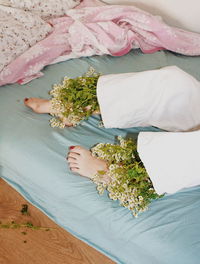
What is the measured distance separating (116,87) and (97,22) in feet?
1.98

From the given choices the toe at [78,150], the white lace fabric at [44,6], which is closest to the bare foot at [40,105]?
the toe at [78,150]

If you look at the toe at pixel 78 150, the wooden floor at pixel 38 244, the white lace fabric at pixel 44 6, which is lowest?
the wooden floor at pixel 38 244

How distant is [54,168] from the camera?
1122 mm

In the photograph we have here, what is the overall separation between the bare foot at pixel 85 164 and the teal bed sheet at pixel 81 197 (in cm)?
2

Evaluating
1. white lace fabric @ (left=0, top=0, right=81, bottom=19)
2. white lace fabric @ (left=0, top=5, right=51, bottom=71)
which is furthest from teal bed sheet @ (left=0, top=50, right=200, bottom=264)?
white lace fabric @ (left=0, top=0, right=81, bottom=19)

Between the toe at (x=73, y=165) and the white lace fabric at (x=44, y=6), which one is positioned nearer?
the toe at (x=73, y=165)

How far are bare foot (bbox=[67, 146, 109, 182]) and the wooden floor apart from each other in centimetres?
33

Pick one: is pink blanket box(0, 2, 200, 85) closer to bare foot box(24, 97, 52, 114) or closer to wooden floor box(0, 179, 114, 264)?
bare foot box(24, 97, 52, 114)

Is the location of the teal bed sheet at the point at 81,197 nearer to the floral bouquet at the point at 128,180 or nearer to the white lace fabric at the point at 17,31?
the floral bouquet at the point at 128,180

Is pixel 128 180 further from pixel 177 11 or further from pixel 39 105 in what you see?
pixel 177 11

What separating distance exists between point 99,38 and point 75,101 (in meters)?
0.49

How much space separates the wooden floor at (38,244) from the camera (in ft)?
4.03

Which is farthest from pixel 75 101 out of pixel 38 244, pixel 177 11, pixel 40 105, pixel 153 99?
pixel 177 11

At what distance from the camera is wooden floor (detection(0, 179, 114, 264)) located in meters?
1.23
